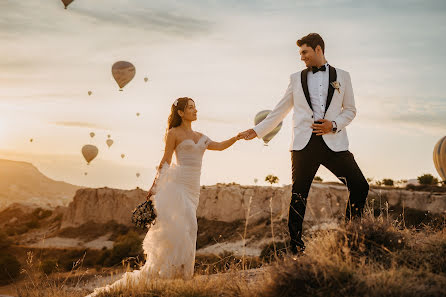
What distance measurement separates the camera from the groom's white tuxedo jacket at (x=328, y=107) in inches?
241

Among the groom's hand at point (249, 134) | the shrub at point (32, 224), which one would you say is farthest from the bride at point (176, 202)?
the shrub at point (32, 224)

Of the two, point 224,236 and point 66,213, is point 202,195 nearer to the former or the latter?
point 224,236

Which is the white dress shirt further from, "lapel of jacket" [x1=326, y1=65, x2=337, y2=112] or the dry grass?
the dry grass

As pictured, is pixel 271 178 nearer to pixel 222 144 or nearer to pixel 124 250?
pixel 124 250

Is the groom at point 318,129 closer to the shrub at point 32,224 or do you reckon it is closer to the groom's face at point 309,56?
the groom's face at point 309,56

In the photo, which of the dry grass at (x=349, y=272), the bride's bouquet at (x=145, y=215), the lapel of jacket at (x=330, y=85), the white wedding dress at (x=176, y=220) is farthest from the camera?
the bride's bouquet at (x=145, y=215)

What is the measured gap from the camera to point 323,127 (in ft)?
19.7

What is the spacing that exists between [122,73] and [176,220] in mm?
39389

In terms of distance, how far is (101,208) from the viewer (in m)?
56.7

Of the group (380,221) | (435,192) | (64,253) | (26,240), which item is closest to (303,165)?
(380,221)

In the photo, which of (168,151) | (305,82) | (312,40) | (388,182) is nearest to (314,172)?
(305,82)

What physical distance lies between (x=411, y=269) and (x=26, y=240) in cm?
5846

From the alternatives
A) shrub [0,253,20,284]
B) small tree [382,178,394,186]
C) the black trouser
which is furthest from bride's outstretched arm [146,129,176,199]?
small tree [382,178,394,186]

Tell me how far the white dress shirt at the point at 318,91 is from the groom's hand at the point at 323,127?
169 millimetres
